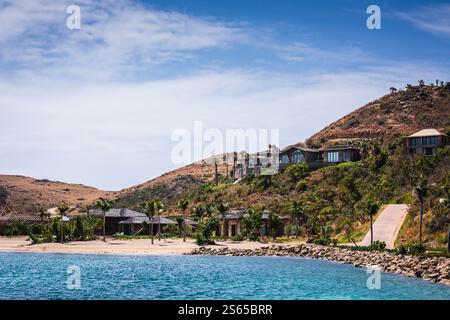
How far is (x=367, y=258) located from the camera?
54.8 m

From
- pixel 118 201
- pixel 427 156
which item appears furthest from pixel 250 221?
pixel 118 201

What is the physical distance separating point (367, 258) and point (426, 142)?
49.7m

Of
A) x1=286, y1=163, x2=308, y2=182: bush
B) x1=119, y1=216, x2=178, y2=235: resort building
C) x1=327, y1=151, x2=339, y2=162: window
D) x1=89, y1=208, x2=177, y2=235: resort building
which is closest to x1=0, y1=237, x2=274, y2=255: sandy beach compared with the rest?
x1=119, y1=216, x2=178, y2=235: resort building

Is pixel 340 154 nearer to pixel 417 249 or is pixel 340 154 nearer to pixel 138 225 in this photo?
pixel 138 225

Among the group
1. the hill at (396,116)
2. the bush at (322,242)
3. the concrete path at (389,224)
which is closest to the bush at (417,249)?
the concrete path at (389,224)

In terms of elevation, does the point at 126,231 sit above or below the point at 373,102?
below

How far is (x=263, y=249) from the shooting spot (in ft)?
226

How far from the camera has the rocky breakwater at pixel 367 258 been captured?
44219 millimetres

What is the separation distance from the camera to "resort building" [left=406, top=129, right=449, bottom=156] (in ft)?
320

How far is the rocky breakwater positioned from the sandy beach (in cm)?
367

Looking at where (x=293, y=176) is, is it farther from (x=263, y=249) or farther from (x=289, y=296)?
(x=289, y=296)
